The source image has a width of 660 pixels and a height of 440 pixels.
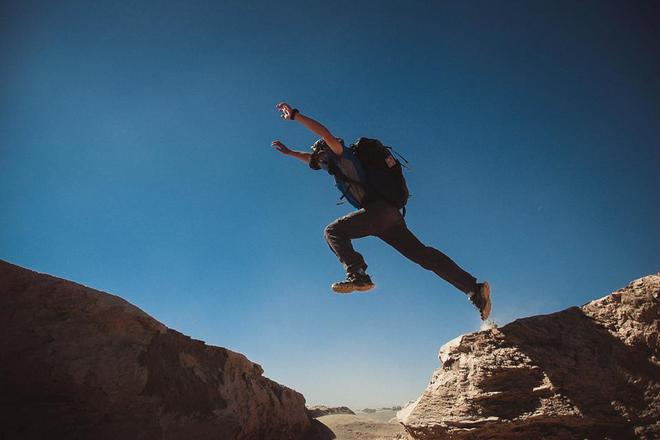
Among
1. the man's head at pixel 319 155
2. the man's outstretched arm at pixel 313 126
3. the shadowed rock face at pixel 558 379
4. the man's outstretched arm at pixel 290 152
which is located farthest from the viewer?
the man's outstretched arm at pixel 290 152

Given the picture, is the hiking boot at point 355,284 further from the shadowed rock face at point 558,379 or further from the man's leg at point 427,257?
the shadowed rock face at point 558,379

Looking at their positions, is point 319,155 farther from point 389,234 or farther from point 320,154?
point 389,234

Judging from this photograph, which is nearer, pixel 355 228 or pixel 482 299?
pixel 482 299

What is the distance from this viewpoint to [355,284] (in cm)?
414

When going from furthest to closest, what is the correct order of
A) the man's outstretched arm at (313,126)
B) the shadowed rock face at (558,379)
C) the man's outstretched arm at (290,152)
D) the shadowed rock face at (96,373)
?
the man's outstretched arm at (290,152), the man's outstretched arm at (313,126), the shadowed rock face at (558,379), the shadowed rock face at (96,373)

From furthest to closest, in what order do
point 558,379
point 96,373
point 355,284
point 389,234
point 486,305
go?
point 389,234 → point 486,305 → point 355,284 → point 558,379 → point 96,373

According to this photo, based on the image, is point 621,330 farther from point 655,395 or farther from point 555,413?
point 555,413

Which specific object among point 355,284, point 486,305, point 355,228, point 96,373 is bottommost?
point 96,373

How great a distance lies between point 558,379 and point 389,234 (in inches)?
96.2

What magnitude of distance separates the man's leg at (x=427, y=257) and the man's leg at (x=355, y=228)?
224 mm

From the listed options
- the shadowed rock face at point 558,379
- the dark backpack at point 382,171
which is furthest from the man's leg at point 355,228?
the shadowed rock face at point 558,379

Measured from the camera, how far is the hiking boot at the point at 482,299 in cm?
429

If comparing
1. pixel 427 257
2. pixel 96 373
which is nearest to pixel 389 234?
pixel 427 257

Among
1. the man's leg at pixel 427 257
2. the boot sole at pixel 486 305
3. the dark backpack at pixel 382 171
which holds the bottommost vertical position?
the boot sole at pixel 486 305
